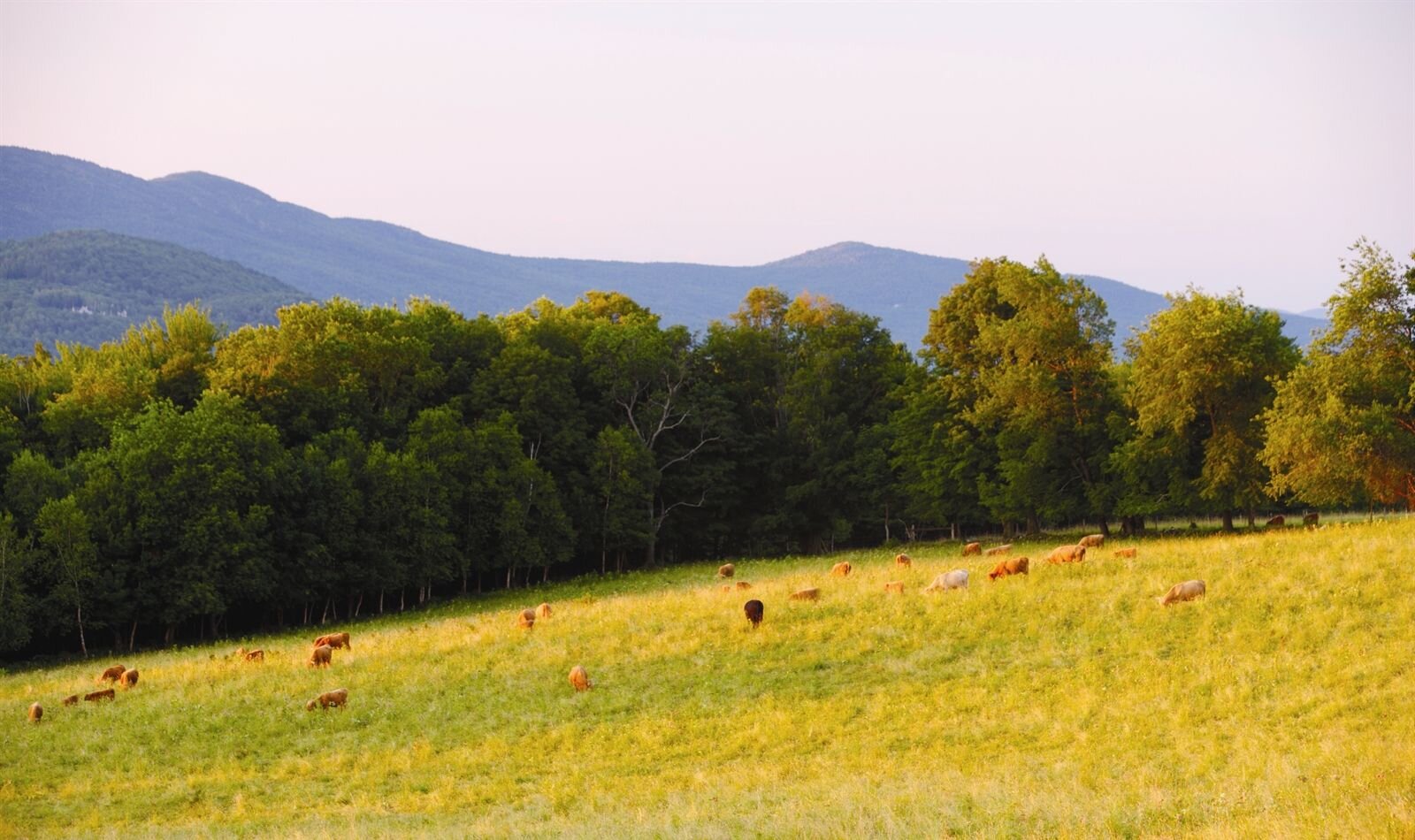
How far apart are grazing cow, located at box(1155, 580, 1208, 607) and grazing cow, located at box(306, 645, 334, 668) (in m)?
23.2

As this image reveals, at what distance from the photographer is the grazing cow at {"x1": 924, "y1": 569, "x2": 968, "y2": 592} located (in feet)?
96.8

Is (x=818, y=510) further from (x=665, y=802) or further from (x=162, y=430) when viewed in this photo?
(x=665, y=802)

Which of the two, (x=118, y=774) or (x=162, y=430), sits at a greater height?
(x=162, y=430)

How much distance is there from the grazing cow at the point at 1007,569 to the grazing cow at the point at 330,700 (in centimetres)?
1793

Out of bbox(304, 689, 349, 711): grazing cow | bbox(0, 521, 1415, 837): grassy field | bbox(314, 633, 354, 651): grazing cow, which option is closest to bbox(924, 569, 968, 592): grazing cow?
bbox(0, 521, 1415, 837): grassy field

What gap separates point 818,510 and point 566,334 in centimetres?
2219

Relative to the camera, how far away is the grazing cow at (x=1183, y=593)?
25.2 m

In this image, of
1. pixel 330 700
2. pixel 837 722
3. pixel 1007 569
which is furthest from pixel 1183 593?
pixel 330 700

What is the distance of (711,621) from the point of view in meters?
29.4

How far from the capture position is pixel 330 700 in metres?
26.8

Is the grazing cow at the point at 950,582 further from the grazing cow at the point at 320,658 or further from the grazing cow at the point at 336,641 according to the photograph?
the grazing cow at the point at 336,641

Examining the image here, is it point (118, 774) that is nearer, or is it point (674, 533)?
point (118, 774)

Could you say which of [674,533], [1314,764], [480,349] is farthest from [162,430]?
[1314,764]

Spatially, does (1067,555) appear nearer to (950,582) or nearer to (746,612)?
(950,582)
